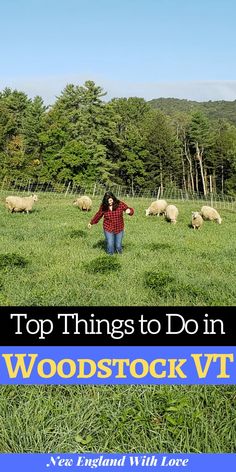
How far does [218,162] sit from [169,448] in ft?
247

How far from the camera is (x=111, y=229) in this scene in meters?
12.1

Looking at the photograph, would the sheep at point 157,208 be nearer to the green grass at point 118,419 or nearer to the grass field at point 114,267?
the grass field at point 114,267

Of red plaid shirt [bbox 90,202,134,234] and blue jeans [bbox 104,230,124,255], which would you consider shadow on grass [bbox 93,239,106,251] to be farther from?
red plaid shirt [bbox 90,202,134,234]

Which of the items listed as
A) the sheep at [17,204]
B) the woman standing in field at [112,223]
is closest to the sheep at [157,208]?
the sheep at [17,204]

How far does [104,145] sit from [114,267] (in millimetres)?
55023

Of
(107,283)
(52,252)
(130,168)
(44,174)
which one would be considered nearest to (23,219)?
(52,252)

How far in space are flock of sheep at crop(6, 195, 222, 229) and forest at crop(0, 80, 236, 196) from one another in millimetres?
31588

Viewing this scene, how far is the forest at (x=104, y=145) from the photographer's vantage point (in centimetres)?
5984

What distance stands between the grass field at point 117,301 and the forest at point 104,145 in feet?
139

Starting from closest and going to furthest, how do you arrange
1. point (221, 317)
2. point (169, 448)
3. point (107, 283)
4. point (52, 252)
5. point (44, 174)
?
point (169, 448), point (221, 317), point (107, 283), point (52, 252), point (44, 174)

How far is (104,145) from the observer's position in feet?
208

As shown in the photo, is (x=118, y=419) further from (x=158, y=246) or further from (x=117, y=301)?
(x=158, y=246)

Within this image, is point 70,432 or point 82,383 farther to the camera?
point 82,383

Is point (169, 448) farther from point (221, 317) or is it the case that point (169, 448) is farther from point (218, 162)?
point (218, 162)
